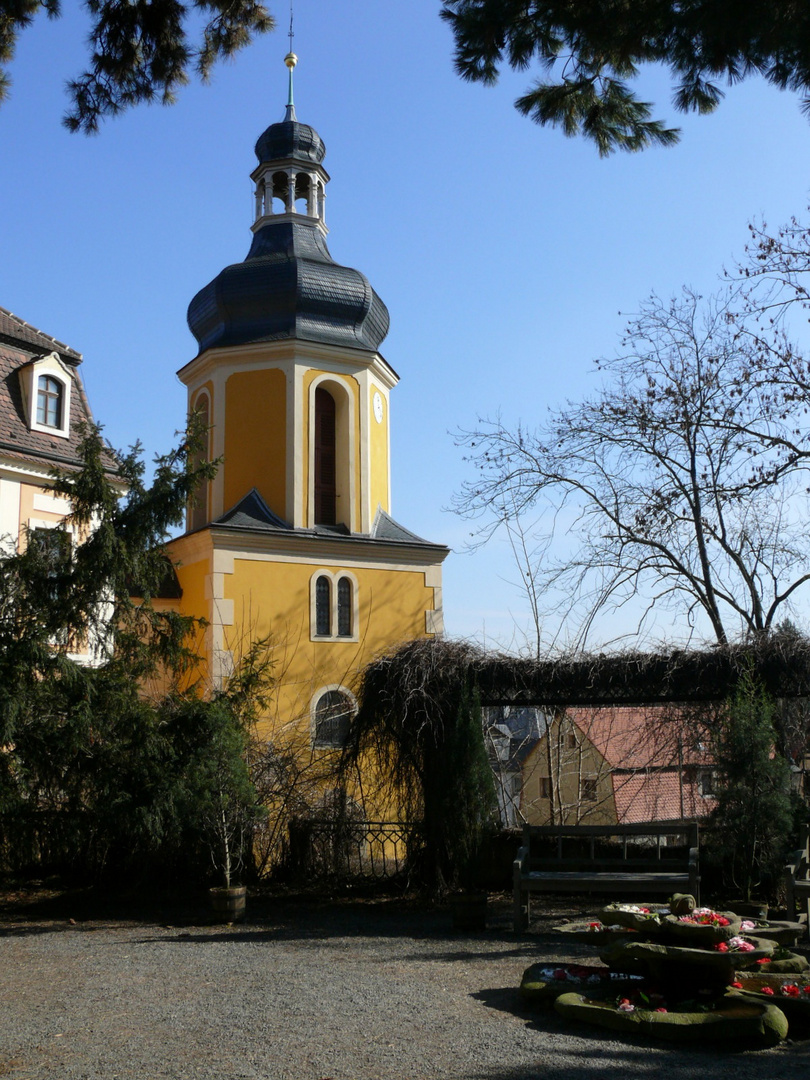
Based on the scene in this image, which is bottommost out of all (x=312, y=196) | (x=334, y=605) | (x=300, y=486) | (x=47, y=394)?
(x=334, y=605)

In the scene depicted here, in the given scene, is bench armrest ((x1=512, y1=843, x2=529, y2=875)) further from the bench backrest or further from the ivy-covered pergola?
the ivy-covered pergola

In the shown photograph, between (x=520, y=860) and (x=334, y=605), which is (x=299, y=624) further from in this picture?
(x=520, y=860)

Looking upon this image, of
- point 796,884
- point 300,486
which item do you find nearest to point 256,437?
point 300,486

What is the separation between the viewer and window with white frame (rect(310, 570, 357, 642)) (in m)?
23.1

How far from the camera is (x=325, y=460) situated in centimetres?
2469

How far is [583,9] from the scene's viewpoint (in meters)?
6.83

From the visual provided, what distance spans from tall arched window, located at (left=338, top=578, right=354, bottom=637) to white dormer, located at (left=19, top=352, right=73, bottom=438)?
275 inches

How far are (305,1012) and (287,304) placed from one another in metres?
19.8

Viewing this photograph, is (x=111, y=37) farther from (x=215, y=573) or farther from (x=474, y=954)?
(x=215, y=573)

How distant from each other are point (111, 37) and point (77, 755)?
24.7 feet

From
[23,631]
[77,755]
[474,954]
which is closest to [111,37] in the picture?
[23,631]

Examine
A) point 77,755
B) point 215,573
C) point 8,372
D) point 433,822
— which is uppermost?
point 8,372

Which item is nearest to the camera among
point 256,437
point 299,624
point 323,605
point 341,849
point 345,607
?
point 341,849

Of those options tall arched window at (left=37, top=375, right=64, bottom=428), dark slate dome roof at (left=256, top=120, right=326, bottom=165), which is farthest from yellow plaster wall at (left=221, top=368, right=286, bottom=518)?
dark slate dome roof at (left=256, top=120, right=326, bottom=165)
